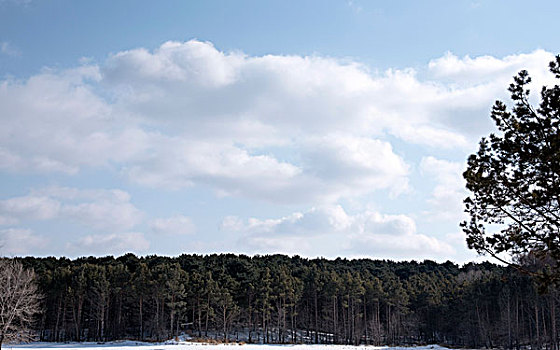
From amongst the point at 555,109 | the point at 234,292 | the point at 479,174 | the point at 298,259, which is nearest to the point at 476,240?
the point at 479,174

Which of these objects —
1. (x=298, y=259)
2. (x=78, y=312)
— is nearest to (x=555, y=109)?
(x=78, y=312)

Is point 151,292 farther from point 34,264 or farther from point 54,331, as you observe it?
point 34,264

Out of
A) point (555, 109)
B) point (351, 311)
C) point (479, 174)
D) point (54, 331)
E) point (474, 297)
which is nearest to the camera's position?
point (555, 109)

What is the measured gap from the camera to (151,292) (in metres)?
65.0

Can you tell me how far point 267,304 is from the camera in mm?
69062

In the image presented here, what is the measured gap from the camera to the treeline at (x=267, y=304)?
209 ft

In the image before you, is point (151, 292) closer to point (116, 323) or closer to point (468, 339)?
point (116, 323)

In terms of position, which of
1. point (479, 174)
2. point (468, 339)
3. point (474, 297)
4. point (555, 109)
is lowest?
point (468, 339)

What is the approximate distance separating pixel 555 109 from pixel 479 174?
237cm

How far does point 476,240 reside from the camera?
1408 centimetres

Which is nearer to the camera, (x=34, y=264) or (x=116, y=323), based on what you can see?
(x=116, y=323)

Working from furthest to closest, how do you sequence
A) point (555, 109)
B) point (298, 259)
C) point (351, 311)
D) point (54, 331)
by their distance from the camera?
point (298, 259) < point (351, 311) < point (54, 331) < point (555, 109)

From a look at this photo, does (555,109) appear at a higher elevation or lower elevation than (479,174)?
higher

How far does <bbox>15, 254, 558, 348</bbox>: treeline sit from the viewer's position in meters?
63.8
